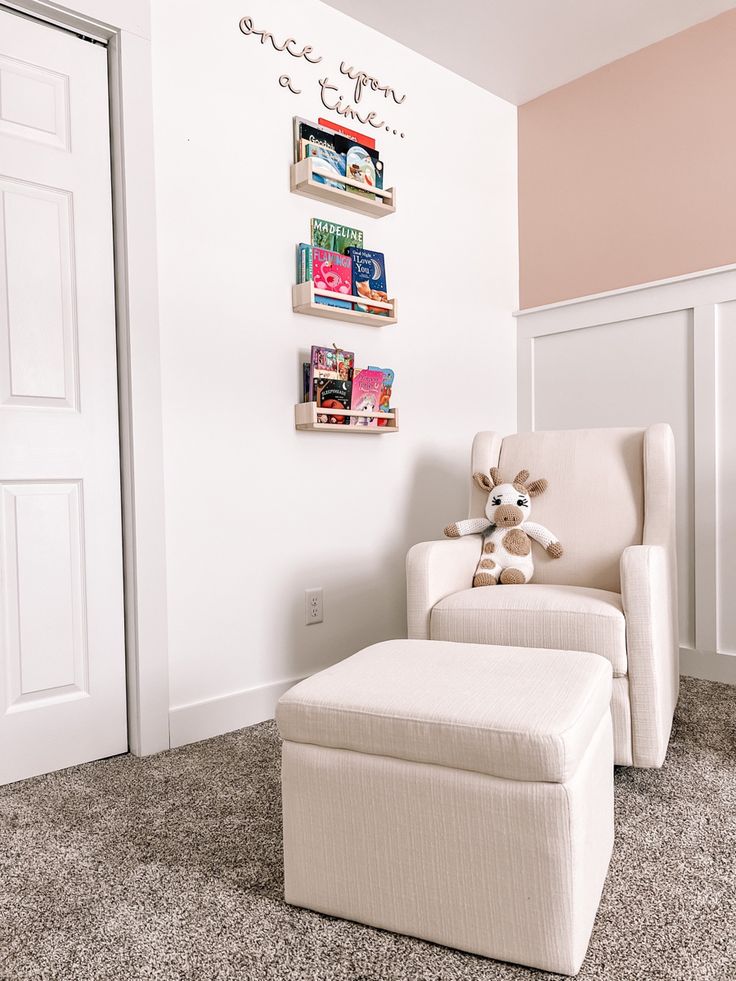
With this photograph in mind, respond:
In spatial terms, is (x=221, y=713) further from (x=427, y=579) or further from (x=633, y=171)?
(x=633, y=171)

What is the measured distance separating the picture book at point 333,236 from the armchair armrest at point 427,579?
1074 millimetres

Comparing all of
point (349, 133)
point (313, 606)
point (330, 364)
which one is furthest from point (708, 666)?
point (349, 133)

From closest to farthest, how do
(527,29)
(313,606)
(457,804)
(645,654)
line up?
(457,804)
(645,654)
(313,606)
(527,29)

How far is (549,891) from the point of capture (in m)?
1.04

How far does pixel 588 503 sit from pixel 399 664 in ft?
3.65

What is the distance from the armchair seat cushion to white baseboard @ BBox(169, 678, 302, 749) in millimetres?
630

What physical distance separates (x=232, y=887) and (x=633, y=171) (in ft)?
9.10

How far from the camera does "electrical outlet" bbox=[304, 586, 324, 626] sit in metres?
2.39

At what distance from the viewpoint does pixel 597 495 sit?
2236mm

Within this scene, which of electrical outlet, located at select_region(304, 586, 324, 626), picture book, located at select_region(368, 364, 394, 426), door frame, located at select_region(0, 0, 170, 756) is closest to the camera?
door frame, located at select_region(0, 0, 170, 756)

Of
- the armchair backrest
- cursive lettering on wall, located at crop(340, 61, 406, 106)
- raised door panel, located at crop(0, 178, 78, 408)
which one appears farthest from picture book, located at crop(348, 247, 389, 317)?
raised door panel, located at crop(0, 178, 78, 408)

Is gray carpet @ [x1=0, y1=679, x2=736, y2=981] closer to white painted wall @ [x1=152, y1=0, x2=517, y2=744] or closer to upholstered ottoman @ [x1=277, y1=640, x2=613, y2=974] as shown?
upholstered ottoman @ [x1=277, y1=640, x2=613, y2=974]

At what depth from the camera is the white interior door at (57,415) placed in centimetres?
181

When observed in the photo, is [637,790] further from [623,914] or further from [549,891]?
[549,891]
